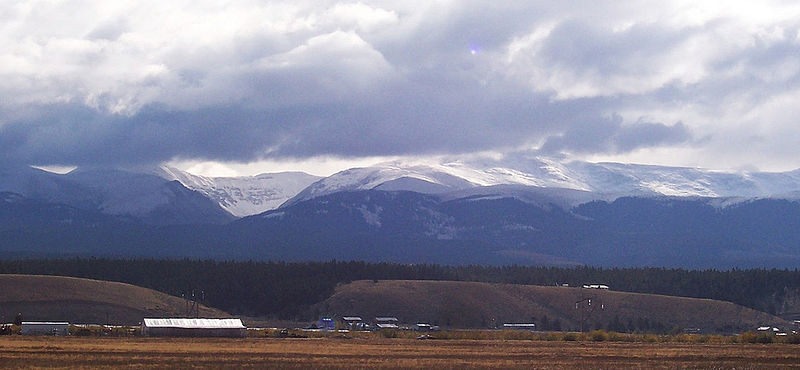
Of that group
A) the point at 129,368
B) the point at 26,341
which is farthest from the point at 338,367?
the point at 26,341

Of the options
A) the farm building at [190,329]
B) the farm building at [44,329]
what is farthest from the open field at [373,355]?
the farm building at [44,329]

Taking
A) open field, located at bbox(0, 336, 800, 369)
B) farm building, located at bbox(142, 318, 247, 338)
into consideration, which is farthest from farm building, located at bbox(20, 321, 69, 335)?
open field, located at bbox(0, 336, 800, 369)

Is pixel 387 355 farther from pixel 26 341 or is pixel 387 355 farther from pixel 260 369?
pixel 26 341

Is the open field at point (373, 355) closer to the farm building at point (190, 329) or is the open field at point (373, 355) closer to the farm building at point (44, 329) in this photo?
the farm building at point (190, 329)

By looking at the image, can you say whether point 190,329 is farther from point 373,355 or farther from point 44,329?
point 373,355

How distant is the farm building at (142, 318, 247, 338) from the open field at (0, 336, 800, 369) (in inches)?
919

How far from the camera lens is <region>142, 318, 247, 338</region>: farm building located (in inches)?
6186

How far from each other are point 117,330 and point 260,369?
77889mm

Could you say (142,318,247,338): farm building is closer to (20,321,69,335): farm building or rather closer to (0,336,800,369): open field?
(20,321,69,335): farm building

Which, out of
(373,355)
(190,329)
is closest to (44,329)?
(190,329)

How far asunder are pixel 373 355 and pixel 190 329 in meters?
57.6

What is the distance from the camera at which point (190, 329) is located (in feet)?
528

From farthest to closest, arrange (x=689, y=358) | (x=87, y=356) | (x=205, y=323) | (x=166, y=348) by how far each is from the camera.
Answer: (x=205, y=323) < (x=166, y=348) < (x=689, y=358) < (x=87, y=356)

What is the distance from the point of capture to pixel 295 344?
427 ft
